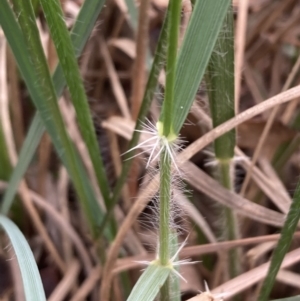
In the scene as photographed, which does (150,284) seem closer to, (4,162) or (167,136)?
(167,136)

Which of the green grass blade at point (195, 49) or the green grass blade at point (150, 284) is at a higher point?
the green grass blade at point (195, 49)

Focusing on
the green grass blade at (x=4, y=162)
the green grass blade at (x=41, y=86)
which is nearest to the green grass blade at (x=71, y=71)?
the green grass blade at (x=41, y=86)

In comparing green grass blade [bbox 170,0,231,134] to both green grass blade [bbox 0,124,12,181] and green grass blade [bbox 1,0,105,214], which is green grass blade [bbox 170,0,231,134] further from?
green grass blade [bbox 0,124,12,181]

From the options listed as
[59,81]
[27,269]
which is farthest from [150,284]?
[59,81]

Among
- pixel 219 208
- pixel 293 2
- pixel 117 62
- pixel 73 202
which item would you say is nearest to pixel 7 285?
pixel 73 202

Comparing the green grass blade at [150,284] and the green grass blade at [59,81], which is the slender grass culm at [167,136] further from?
the green grass blade at [59,81]

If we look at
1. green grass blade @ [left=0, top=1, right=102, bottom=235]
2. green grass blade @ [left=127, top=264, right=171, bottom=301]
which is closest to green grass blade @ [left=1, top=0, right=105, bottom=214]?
green grass blade @ [left=0, top=1, right=102, bottom=235]
